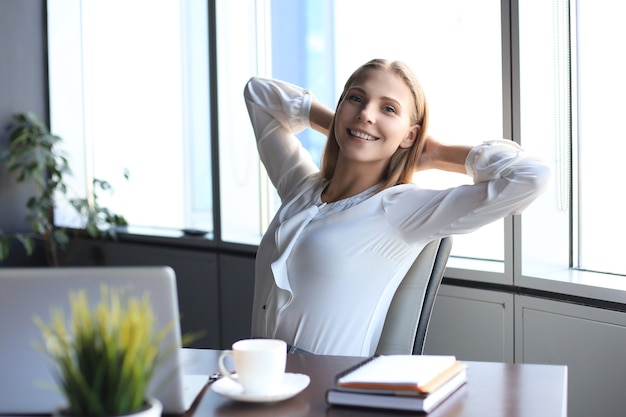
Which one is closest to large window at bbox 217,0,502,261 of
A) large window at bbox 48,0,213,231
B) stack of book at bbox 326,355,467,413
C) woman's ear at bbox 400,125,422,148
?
large window at bbox 48,0,213,231

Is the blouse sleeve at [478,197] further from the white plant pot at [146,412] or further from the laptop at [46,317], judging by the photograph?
the white plant pot at [146,412]

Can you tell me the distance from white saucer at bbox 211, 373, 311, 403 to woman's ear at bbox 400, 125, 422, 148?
96cm

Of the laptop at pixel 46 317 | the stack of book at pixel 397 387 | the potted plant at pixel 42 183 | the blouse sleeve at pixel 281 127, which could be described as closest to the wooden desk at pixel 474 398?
the stack of book at pixel 397 387

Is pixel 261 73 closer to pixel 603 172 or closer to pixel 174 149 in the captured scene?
pixel 174 149

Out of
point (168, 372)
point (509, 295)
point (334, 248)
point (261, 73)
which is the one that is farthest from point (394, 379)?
point (261, 73)

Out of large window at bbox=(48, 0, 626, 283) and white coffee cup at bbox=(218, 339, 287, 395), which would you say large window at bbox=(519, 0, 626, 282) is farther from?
white coffee cup at bbox=(218, 339, 287, 395)

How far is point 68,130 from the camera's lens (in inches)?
185

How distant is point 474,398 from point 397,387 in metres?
0.15

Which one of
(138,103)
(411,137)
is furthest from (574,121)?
(138,103)

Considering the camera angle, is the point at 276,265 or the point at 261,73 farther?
the point at 261,73

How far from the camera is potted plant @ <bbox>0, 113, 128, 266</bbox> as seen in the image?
4207 mm

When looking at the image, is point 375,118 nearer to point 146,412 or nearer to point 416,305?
point 416,305

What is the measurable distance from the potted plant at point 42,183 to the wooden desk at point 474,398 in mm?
2846

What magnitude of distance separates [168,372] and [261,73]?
103 inches
